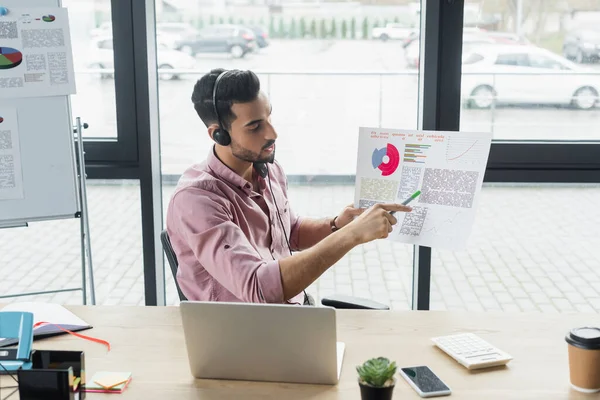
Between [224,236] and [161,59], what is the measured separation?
139cm

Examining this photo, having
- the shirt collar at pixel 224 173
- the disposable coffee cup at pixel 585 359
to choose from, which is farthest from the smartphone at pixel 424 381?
the shirt collar at pixel 224 173

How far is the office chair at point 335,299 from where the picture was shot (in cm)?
216

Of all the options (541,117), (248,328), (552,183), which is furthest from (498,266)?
(248,328)

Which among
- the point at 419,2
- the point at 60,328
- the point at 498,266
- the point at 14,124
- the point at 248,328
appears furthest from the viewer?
the point at 498,266

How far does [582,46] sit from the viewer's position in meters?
2.96

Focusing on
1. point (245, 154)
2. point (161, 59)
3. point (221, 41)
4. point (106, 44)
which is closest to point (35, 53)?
point (106, 44)

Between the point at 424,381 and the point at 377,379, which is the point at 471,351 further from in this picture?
the point at 377,379

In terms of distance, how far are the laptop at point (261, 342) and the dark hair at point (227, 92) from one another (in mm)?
848

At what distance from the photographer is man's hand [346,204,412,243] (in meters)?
2.08

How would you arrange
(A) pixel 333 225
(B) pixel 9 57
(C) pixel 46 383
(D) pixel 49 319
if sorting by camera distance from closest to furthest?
(C) pixel 46 383
(D) pixel 49 319
(A) pixel 333 225
(B) pixel 9 57

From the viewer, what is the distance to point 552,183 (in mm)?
3012

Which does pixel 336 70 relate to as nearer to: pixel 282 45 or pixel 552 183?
pixel 282 45

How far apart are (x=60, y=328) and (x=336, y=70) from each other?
1.72 m

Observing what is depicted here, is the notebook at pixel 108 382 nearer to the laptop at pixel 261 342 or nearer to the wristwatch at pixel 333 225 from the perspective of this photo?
the laptop at pixel 261 342
